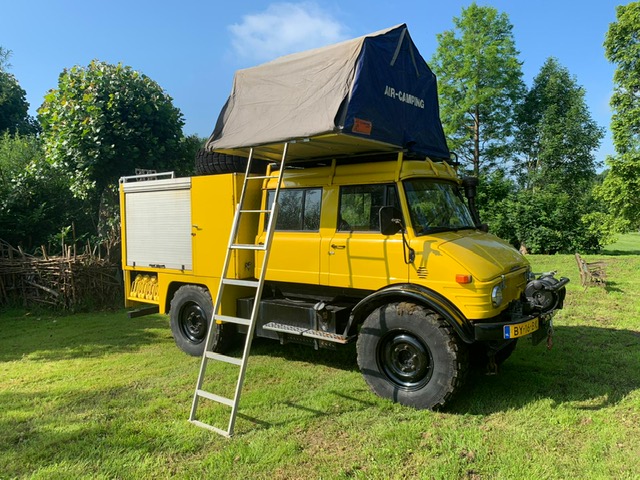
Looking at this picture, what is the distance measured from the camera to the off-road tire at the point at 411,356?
14.1 ft

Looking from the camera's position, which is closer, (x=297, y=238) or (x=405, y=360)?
(x=405, y=360)

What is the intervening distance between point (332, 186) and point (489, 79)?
28317 mm

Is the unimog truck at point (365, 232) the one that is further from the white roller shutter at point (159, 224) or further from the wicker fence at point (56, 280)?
the wicker fence at point (56, 280)

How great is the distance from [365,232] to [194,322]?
3.24 m

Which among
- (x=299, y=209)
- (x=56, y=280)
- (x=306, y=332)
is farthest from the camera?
(x=56, y=280)

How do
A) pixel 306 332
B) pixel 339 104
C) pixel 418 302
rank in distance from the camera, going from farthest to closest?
pixel 306 332, pixel 418 302, pixel 339 104

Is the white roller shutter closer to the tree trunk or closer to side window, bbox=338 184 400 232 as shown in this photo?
side window, bbox=338 184 400 232

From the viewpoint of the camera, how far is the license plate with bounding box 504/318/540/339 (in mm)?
4136

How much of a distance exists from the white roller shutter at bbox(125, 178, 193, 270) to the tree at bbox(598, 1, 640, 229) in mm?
22927

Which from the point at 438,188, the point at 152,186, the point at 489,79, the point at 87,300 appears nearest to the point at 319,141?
the point at 438,188

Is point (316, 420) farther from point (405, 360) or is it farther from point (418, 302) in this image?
point (418, 302)

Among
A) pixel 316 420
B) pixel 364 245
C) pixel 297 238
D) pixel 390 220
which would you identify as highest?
pixel 390 220

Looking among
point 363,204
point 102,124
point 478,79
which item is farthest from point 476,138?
point 363,204

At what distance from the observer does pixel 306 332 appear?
5.19m
